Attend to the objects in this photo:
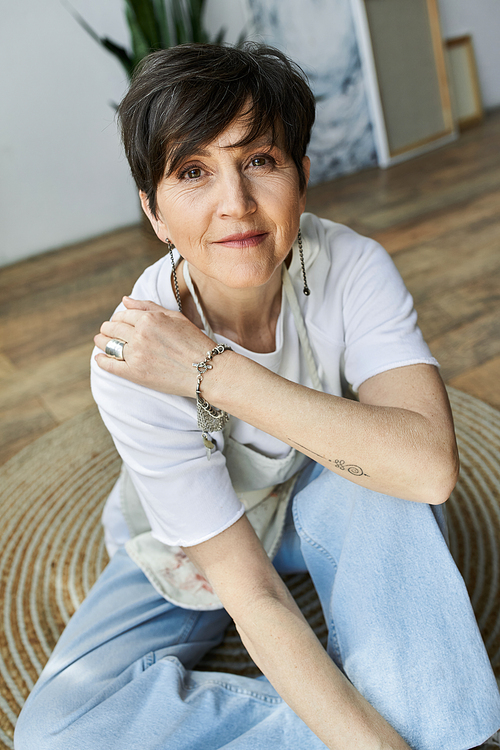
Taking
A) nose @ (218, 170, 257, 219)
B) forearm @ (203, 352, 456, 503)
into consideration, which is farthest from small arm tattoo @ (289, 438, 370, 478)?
nose @ (218, 170, 257, 219)

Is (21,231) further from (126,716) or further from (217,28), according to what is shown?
(126,716)

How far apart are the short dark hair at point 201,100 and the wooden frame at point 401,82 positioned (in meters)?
3.25

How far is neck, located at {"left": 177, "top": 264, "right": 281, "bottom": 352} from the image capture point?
104 cm

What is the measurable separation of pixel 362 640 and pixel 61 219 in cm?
321

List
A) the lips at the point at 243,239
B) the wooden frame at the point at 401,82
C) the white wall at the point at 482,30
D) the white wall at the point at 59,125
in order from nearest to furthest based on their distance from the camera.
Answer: the lips at the point at 243,239 < the white wall at the point at 59,125 < the wooden frame at the point at 401,82 < the white wall at the point at 482,30

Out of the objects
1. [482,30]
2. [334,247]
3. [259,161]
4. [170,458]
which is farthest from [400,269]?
[482,30]

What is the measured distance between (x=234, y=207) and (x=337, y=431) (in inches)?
13.0

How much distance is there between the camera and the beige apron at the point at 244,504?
3.55 feet

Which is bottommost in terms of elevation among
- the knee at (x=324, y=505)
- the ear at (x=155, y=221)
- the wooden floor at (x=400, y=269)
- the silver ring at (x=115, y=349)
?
the wooden floor at (x=400, y=269)

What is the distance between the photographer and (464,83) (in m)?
4.58

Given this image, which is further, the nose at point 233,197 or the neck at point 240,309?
the neck at point 240,309

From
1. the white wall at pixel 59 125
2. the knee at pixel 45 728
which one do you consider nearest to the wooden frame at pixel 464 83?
the white wall at pixel 59 125

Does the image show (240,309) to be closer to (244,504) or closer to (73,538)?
(244,504)

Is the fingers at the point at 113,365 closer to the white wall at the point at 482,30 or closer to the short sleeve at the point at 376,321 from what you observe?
the short sleeve at the point at 376,321
